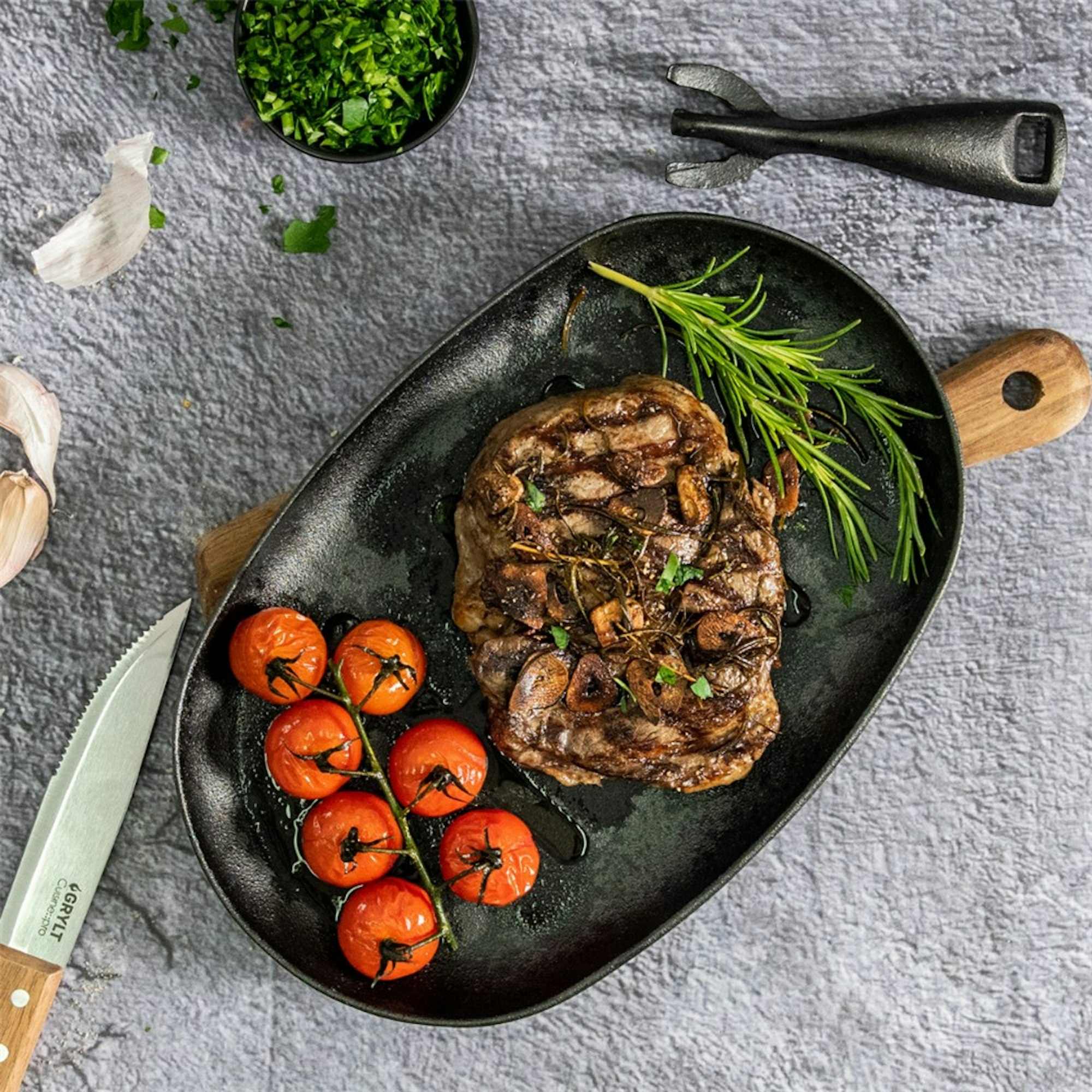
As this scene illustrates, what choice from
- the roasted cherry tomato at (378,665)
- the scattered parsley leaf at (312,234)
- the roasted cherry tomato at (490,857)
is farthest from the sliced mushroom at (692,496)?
the scattered parsley leaf at (312,234)

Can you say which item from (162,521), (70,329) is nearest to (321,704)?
(162,521)

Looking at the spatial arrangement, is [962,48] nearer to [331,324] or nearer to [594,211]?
[594,211]

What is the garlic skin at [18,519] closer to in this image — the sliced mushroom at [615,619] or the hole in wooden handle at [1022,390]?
the sliced mushroom at [615,619]

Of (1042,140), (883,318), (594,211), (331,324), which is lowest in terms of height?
(331,324)

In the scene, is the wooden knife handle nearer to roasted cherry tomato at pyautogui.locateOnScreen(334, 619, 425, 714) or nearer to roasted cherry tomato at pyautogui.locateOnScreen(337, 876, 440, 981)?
roasted cherry tomato at pyautogui.locateOnScreen(337, 876, 440, 981)

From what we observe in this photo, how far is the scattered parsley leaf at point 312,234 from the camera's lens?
2885 millimetres

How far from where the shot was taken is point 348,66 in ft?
8.66

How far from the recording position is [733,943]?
3143mm

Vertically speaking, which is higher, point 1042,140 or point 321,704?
point 1042,140

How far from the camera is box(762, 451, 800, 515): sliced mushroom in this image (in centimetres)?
277

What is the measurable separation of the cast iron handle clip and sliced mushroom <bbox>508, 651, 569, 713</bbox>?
1274 millimetres

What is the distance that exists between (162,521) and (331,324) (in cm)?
68

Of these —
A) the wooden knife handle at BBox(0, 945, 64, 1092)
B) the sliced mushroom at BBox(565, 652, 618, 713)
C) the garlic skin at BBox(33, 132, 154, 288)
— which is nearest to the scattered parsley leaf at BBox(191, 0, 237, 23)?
the garlic skin at BBox(33, 132, 154, 288)

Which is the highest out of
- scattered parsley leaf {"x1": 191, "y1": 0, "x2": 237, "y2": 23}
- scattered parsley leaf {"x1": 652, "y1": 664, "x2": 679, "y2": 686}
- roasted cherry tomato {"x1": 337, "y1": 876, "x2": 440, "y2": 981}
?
scattered parsley leaf {"x1": 191, "y1": 0, "x2": 237, "y2": 23}
